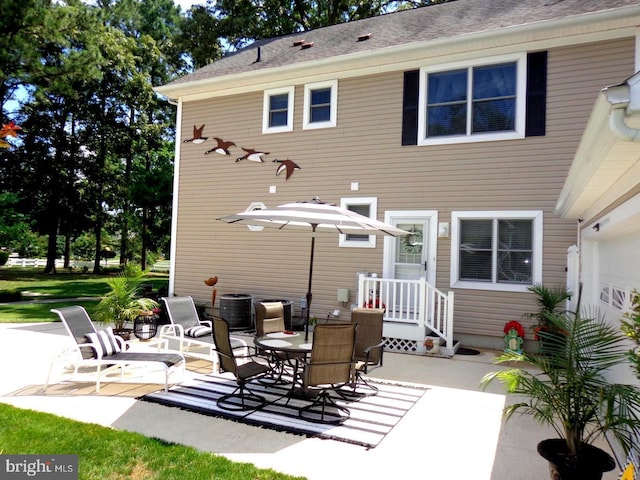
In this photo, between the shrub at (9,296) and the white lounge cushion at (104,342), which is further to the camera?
the shrub at (9,296)

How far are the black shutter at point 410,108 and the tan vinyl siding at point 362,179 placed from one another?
13cm

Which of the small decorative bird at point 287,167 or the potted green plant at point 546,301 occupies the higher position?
the small decorative bird at point 287,167

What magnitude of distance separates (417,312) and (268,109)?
588 centimetres

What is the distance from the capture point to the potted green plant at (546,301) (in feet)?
21.7

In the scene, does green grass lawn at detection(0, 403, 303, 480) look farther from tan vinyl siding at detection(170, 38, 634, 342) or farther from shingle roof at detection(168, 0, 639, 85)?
shingle roof at detection(168, 0, 639, 85)

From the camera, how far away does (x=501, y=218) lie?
A: 789 cm

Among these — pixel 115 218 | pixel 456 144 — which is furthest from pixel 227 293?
pixel 115 218

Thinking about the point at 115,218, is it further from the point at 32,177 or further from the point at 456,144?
the point at 456,144

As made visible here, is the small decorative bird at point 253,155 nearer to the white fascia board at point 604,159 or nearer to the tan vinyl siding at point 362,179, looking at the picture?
the tan vinyl siding at point 362,179

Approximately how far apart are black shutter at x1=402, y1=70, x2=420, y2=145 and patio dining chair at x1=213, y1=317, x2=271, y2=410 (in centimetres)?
579

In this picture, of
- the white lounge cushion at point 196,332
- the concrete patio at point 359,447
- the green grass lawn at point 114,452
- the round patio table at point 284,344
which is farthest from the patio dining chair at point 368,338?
the white lounge cushion at point 196,332

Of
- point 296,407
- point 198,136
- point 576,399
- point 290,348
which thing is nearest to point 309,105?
point 198,136

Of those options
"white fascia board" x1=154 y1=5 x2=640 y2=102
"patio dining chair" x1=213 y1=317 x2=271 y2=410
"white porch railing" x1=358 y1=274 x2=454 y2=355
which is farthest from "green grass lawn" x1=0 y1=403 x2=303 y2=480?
"white fascia board" x1=154 y1=5 x2=640 y2=102

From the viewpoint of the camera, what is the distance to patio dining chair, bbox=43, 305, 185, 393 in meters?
4.94
